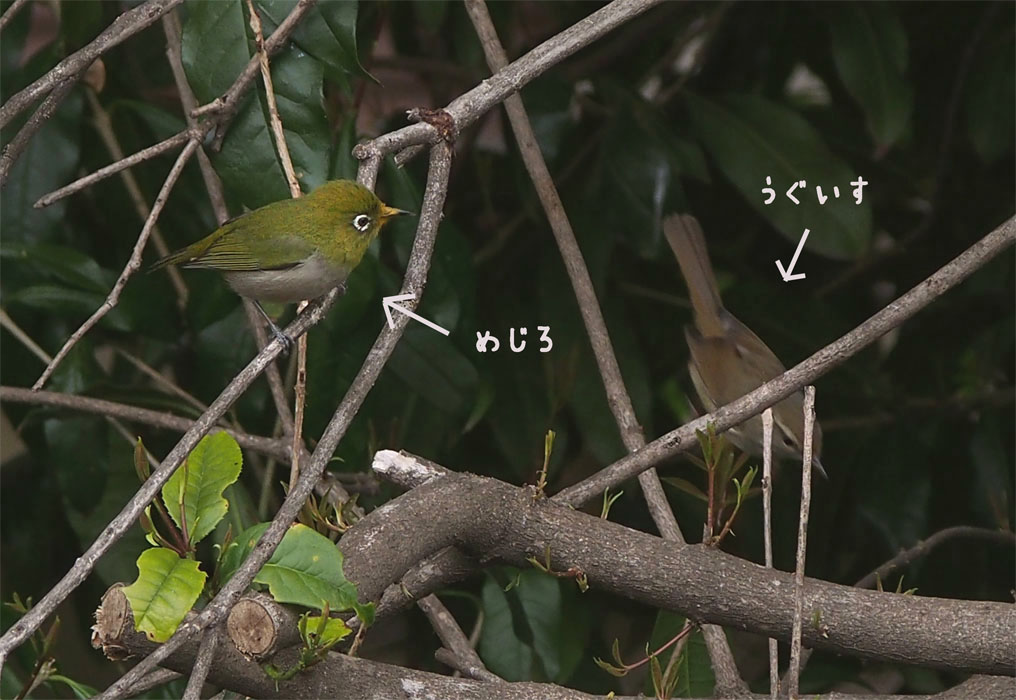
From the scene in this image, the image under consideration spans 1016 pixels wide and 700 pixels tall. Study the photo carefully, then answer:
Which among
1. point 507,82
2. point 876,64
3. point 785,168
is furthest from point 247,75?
point 876,64

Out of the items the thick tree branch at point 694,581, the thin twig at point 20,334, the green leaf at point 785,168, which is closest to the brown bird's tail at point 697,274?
the green leaf at point 785,168

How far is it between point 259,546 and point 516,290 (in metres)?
1.95

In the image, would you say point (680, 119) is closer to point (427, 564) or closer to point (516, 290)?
point (516, 290)

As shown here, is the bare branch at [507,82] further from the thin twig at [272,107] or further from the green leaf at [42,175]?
the green leaf at [42,175]

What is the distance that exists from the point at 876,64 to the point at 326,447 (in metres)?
1.95

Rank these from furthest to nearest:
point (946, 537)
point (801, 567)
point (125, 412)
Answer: point (125, 412), point (946, 537), point (801, 567)

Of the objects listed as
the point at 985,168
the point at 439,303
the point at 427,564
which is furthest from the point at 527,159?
the point at 985,168

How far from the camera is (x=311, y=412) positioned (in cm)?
232

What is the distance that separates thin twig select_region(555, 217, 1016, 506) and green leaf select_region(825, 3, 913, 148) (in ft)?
3.72

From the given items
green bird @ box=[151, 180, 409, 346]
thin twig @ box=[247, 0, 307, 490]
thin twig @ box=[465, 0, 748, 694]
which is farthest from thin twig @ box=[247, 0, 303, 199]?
thin twig @ box=[465, 0, 748, 694]

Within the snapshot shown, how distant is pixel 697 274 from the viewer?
7.00ft

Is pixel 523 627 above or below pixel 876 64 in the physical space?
below

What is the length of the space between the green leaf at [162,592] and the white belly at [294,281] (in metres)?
0.90

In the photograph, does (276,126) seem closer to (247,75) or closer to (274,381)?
(247,75)
